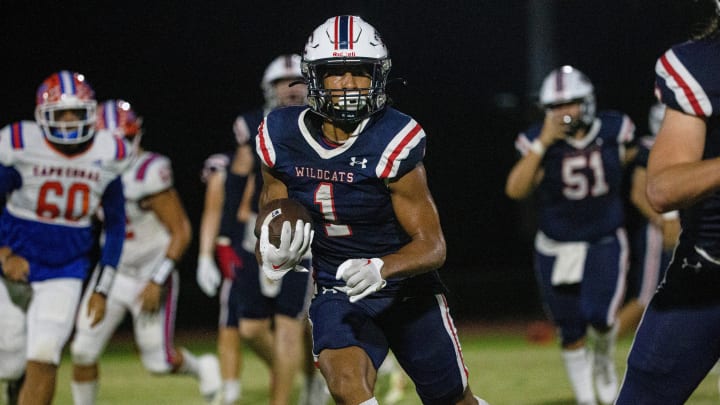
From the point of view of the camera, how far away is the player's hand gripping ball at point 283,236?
3104 mm

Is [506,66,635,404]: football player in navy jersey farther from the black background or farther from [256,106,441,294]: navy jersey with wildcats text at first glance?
the black background

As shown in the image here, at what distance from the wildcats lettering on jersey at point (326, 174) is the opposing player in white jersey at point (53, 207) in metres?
1.66

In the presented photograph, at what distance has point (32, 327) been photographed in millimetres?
4539

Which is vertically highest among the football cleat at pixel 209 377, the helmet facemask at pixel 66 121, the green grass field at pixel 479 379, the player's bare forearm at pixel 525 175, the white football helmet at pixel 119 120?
the helmet facemask at pixel 66 121

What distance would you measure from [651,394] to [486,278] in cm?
A: 1046

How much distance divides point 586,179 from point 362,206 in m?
2.79

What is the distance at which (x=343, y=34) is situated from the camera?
3.44m

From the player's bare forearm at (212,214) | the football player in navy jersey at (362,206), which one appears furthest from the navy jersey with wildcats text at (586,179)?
the football player in navy jersey at (362,206)

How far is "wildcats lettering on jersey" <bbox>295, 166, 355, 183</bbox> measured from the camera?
11.1ft

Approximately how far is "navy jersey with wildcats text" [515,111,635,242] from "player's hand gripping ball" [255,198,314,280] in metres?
2.91

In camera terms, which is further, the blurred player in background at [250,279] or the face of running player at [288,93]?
the face of running player at [288,93]

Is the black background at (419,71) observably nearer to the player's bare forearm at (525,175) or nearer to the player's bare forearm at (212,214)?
the player's bare forearm at (212,214)

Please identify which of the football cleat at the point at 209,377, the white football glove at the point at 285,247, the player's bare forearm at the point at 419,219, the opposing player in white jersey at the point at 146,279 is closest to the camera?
the white football glove at the point at 285,247

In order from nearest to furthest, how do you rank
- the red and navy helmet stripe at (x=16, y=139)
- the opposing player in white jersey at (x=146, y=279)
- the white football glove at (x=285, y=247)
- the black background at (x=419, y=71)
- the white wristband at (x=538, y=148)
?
the white football glove at (x=285, y=247) → the red and navy helmet stripe at (x=16, y=139) → the opposing player in white jersey at (x=146, y=279) → the white wristband at (x=538, y=148) → the black background at (x=419, y=71)
